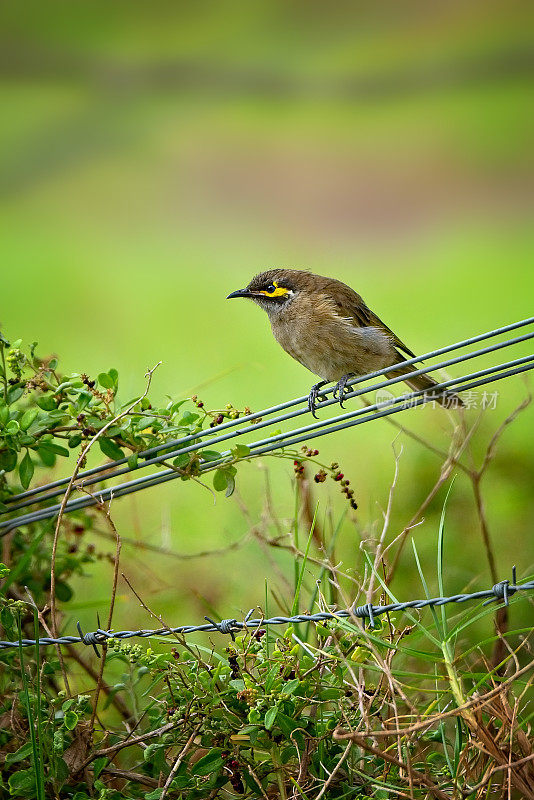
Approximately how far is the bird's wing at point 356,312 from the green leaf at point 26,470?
1437mm

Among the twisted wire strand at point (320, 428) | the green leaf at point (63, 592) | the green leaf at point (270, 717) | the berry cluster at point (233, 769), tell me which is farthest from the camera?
the green leaf at point (63, 592)

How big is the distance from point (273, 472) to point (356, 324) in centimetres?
177

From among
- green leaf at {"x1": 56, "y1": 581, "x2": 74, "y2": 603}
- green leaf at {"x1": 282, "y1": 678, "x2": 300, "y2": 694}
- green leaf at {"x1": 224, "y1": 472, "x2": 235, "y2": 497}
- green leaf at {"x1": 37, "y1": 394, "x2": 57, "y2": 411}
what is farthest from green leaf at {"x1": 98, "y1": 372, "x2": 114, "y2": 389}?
green leaf at {"x1": 282, "y1": 678, "x2": 300, "y2": 694}

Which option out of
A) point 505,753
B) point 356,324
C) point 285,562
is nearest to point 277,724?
point 505,753

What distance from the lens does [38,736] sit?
1.56 m

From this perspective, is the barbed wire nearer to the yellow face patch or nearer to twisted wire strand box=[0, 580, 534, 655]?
twisted wire strand box=[0, 580, 534, 655]

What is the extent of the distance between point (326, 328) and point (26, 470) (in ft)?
4.46

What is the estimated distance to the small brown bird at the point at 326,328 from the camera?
2992 millimetres

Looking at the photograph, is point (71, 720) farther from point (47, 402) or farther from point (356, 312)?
point (356, 312)

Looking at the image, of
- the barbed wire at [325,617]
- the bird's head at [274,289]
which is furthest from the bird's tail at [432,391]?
the barbed wire at [325,617]

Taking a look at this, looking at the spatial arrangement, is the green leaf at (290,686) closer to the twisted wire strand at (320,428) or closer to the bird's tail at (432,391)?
the twisted wire strand at (320,428)

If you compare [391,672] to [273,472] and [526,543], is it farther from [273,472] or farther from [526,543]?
[273,472]

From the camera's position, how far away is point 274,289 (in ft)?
10.4

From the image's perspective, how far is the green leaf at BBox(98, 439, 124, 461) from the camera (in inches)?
76.6
